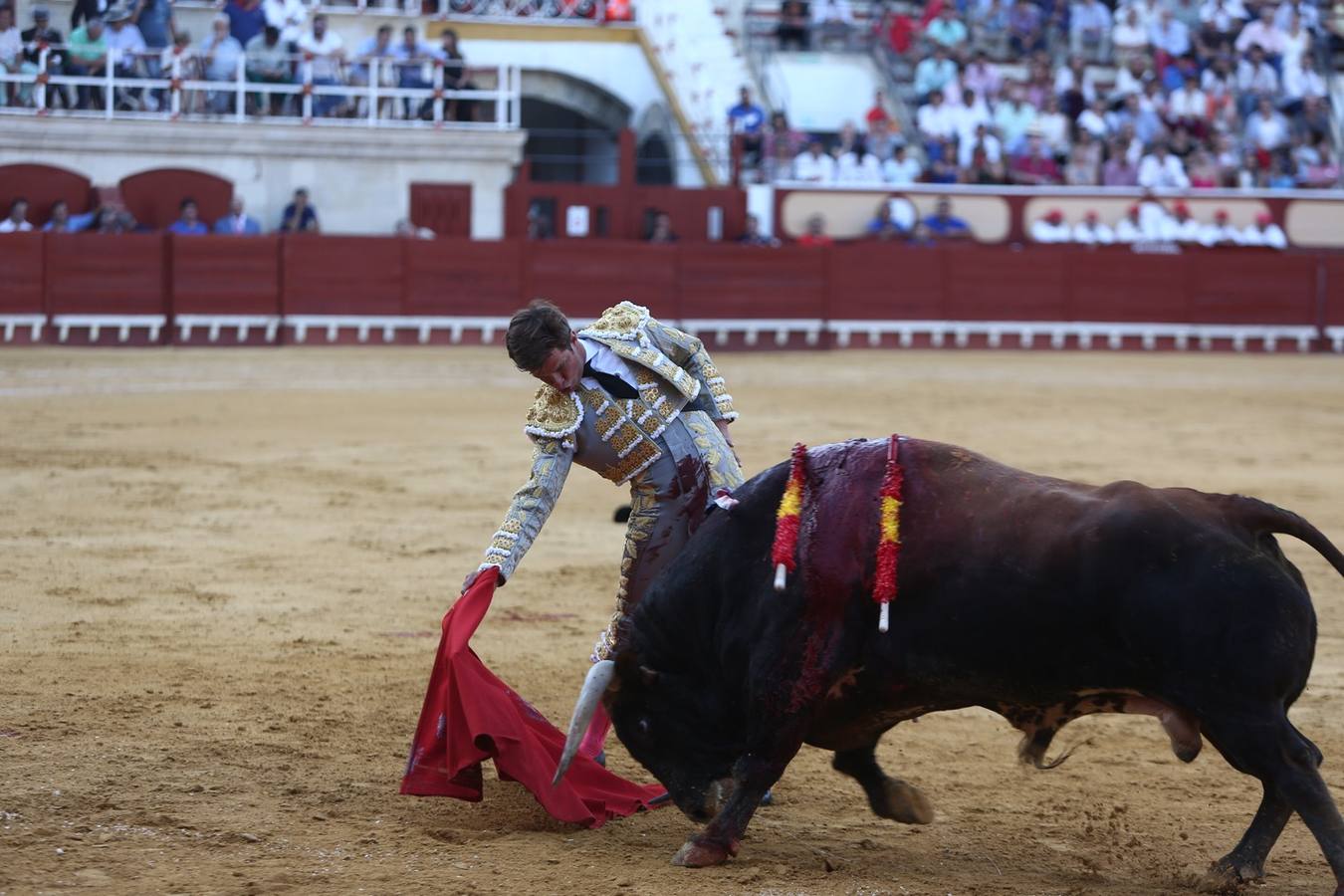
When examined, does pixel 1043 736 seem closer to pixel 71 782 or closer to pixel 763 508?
pixel 763 508

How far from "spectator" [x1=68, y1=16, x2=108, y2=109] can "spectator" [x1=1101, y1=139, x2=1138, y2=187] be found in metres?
10.1

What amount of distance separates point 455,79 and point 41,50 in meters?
3.85

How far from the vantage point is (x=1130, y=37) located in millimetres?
19062

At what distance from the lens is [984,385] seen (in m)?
13.6

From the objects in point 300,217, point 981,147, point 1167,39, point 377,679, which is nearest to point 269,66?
point 300,217

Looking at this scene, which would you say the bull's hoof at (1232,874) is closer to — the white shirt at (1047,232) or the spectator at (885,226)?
the spectator at (885,226)

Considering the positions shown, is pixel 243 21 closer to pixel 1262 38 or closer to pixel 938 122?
pixel 938 122

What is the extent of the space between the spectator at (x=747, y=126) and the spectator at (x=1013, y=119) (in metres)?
2.63

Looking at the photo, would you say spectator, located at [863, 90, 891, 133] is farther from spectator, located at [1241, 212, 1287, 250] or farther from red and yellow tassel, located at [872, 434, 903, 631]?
red and yellow tassel, located at [872, 434, 903, 631]

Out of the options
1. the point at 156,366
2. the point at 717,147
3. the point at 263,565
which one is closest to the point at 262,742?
the point at 263,565

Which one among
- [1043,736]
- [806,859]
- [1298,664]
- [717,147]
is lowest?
[806,859]

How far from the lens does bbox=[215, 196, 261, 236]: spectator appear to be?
15500 millimetres

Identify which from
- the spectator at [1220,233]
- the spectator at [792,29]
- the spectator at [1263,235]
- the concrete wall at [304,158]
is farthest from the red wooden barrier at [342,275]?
the spectator at [1263,235]

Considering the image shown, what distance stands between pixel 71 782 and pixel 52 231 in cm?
1195
